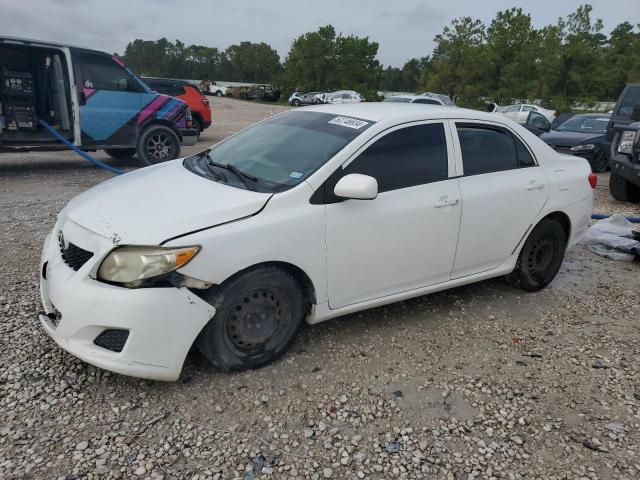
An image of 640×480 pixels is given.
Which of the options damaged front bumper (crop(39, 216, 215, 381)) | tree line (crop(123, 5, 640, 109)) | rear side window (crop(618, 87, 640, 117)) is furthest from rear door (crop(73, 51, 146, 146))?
tree line (crop(123, 5, 640, 109))

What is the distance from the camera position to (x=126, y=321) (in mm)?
2580

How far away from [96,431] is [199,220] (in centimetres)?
118

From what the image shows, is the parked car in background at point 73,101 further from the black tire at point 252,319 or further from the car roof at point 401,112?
the black tire at point 252,319

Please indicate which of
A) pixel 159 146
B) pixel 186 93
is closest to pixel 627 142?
pixel 159 146

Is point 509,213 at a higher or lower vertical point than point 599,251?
higher

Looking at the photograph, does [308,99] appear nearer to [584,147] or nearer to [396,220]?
[584,147]

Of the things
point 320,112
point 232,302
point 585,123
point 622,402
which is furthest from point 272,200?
point 585,123

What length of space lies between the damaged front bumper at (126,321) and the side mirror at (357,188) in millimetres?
1009

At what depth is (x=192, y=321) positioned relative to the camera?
2.71 m

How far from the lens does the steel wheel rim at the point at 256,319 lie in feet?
9.66

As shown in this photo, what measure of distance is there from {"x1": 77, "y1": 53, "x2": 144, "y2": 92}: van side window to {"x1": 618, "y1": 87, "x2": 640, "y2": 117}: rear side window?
9649 millimetres

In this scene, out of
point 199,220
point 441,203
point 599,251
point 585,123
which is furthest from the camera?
point 585,123

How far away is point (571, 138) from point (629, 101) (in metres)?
1.35

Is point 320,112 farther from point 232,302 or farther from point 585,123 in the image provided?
point 585,123
